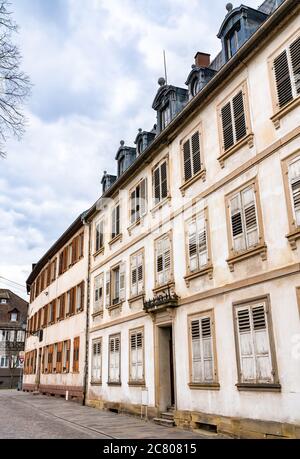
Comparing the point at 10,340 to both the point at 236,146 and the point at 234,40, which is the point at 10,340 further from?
the point at 234,40

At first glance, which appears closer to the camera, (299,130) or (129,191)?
(299,130)

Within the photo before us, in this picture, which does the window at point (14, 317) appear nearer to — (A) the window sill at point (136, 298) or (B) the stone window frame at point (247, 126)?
(A) the window sill at point (136, 298)

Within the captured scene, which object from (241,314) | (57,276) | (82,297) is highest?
(57,276)

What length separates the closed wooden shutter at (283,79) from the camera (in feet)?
34.3

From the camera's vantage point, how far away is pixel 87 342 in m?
22.0

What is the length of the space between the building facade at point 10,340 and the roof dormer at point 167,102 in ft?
126

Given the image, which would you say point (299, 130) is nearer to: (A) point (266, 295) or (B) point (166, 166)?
(A) point (266, 295)

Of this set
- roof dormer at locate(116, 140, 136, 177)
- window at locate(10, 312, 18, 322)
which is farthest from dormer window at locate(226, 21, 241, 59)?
window at locate(10, 312, 18, 322)

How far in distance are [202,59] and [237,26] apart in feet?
17.3

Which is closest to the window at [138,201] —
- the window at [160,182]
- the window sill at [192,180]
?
the window at [160,182]

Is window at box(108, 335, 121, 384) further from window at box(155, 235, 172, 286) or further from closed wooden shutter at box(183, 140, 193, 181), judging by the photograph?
closed wooden shutter at box(183, 140, 193, 181)

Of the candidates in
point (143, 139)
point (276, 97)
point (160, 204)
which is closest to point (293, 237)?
point (276, 97)

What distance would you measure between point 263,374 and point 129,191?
10.8 meters

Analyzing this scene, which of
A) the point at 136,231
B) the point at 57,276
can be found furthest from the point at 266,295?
the point at 57,276
